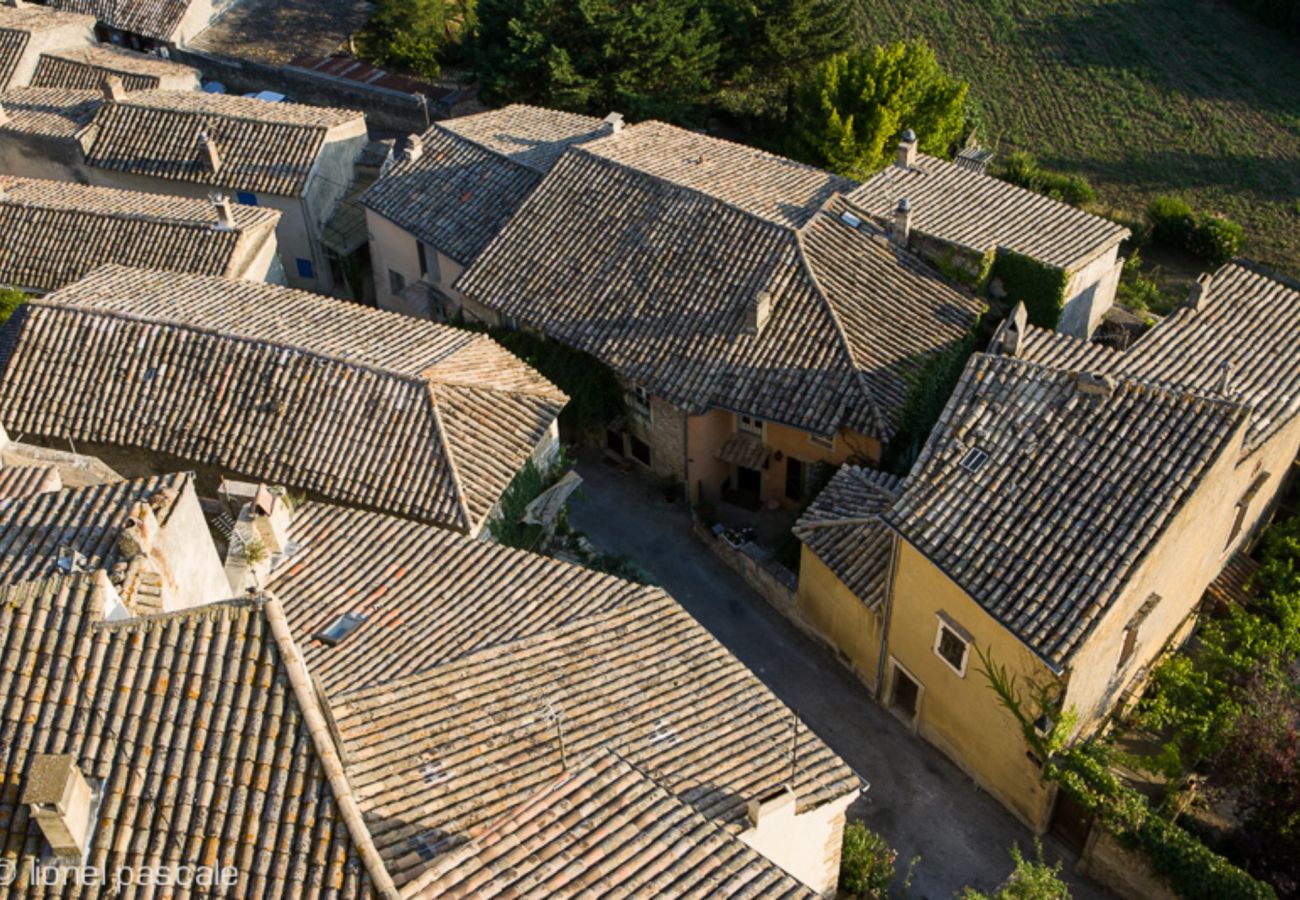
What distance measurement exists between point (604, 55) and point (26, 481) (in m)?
28.6

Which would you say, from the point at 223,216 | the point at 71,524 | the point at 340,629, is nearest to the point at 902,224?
the point at 340,629

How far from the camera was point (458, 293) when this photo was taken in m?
36.4

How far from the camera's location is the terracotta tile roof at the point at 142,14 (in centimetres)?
5259

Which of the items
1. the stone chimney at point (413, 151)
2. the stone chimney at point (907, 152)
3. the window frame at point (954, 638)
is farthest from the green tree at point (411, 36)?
the window frame at point (954, 638)

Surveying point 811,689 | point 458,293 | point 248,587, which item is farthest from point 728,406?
point 248,587

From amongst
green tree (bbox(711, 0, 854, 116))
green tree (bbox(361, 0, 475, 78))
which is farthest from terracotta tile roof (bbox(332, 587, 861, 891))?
green tree (bbox(361, 0, 475, 78))

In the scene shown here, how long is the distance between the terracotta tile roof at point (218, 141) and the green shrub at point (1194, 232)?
96.9 feet

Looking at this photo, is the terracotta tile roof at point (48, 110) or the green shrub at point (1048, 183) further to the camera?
the green shrub at point (1048, 183)

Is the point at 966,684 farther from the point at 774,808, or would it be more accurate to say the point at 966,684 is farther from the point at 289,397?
the point at 289,397

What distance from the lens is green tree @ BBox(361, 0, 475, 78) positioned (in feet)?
171

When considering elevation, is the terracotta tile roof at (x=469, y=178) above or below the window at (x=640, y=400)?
above

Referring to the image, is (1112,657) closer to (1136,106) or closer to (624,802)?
(624,802)

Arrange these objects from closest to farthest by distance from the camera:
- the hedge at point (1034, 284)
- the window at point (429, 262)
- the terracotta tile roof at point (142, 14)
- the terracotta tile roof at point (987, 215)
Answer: the hedge at point (1034, 284) → the terracotta tile roof at point (987, 215) → the window at point (429, 262) → the terracotta tile roof at point (142, 14)

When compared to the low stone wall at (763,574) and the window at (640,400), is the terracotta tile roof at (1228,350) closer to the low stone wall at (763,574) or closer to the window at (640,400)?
the low stone wall at (763,574)
